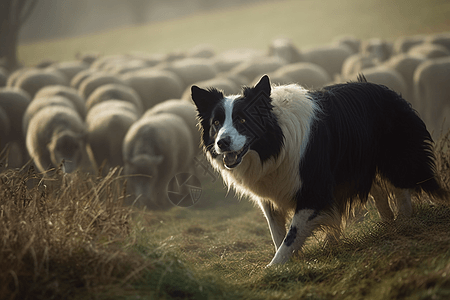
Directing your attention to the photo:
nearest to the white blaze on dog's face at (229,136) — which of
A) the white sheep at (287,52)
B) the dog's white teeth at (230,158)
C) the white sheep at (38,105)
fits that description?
the dog's white teeth at (230,158)

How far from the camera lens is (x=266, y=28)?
29016 mm

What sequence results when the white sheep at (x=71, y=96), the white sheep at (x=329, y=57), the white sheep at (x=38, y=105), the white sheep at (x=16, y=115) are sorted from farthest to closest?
the white sheep at (x=329, y=57)
the white sheep at (x=71, y=96)
the white sheep at (x=16, y=115)
the white sheep at (x=38, y=105)

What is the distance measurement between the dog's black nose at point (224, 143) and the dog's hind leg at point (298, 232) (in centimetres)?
98

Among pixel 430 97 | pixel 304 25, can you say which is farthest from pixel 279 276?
pixel 304 25

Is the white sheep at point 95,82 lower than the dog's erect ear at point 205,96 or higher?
lower

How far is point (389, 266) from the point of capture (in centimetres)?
307

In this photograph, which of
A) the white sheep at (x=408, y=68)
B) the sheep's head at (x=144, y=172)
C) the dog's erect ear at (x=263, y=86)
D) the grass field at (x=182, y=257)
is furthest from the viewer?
the white sheep at (x=408, y=68)

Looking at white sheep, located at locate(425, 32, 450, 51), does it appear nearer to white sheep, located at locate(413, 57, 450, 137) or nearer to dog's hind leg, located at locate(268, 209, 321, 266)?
white sheep, located at locate(413, 57, 450, 137)

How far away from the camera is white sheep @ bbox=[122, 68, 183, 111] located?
11734 millimetres

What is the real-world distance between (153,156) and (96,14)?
108 feet

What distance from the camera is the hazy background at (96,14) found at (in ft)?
111

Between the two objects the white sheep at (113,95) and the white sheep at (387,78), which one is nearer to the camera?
the white sheep at (113,95)

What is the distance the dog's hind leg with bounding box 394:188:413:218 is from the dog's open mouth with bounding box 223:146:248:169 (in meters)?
1.77

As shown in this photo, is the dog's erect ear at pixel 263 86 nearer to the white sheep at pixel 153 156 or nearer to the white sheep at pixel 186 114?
the white sheep at pixel 153 156
